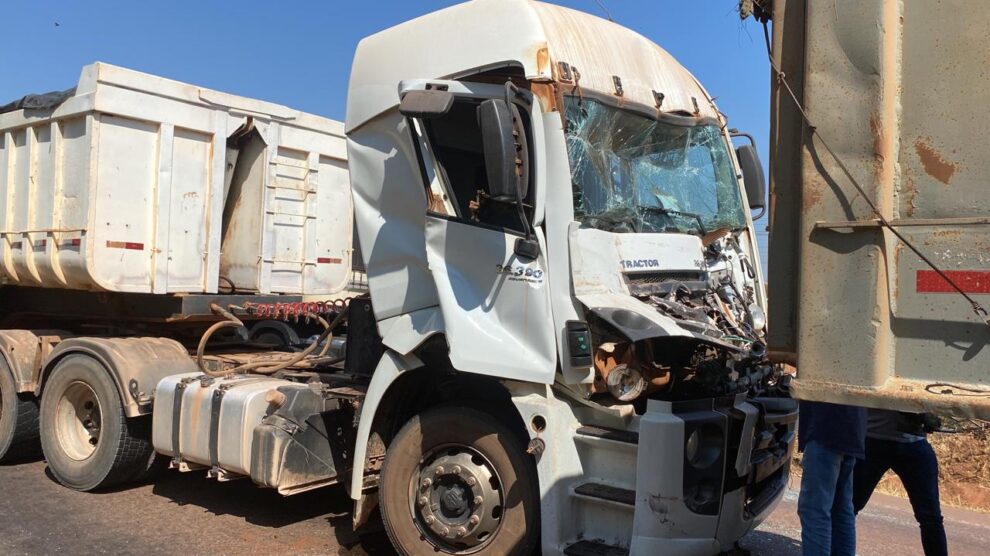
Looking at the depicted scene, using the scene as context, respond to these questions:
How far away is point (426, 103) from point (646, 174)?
1251 millimetres

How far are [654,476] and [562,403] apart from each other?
0.56 metres

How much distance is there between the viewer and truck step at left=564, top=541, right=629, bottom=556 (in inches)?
141

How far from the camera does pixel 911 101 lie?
2.48 m

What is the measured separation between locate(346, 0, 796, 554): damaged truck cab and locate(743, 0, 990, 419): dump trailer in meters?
0.94

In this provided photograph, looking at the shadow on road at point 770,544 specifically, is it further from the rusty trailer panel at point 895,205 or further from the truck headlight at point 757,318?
the rusty trailer panel at point 895,205

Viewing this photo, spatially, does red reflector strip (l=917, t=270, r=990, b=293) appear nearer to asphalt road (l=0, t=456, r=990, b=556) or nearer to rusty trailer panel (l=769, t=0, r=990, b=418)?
rusty trailer panel (l=769, t=0, r=990, b=418)

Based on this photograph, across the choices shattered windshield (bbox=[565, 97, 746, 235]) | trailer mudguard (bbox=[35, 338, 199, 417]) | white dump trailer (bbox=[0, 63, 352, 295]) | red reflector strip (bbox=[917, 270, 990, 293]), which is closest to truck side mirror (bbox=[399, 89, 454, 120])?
shattered windshield (bbox=[565, 97, 746, 235])

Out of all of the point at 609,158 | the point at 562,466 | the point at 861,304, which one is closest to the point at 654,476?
the point at 562,466

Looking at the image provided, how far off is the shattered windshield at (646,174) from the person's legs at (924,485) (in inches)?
61.0

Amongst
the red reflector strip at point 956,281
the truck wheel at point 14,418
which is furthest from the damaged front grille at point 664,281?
the truck wheel at point 14,418

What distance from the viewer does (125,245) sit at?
614cm

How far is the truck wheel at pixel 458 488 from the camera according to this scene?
3889 millimetres

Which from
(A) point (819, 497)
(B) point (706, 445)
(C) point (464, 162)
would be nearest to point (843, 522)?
(A) point (819, 497)

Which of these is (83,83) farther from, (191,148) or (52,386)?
(52,386)
